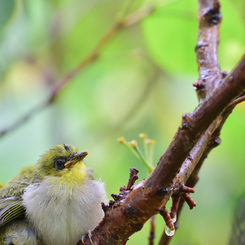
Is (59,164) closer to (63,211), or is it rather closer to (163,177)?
(63,211)

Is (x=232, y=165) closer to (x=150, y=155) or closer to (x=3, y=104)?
(x=150, y=155)

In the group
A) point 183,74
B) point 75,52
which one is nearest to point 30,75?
point 75,52

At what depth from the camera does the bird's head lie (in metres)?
2.55

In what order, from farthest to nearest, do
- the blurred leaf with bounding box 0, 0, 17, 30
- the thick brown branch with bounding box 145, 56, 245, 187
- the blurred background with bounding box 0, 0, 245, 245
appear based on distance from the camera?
the blurred background with bounding box 0, 0, 245, 245 → the blurred leaf with bounding box 0, 0, 17, 30 → the thick brown branch with bounding box 145, 56, 245, 187

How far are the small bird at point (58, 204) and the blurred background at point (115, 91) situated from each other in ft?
2.62

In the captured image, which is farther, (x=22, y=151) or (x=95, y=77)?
(x=95, y=77)

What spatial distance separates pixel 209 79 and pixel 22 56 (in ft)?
9.48

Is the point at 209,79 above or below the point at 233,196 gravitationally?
above

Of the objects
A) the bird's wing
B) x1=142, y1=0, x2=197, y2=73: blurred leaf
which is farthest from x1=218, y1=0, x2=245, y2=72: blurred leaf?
the bird's wing

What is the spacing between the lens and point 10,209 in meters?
2.30

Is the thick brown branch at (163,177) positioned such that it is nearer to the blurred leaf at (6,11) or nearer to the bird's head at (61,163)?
the bird's head at (61,163)

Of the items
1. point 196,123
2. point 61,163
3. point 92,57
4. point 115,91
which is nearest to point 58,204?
point 61,163

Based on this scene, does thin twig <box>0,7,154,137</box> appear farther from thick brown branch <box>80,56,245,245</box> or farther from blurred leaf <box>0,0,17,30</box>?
thick brown branch <box>80,56,245,245</box>

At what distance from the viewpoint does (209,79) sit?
2.06 metres
